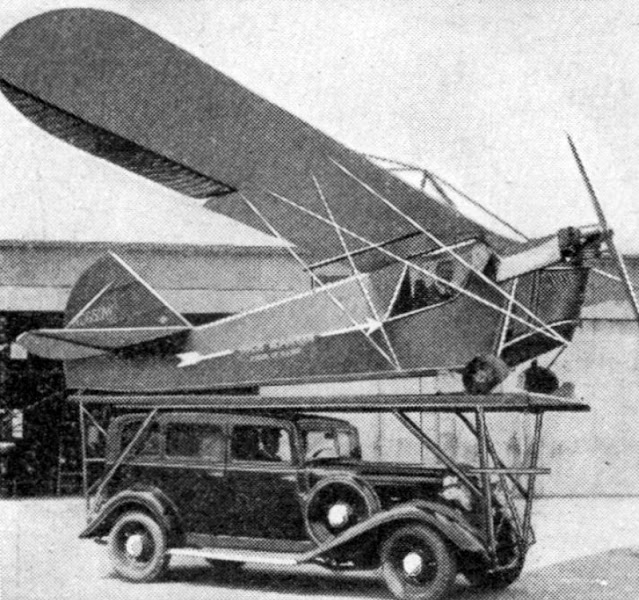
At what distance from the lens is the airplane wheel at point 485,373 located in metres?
7.83

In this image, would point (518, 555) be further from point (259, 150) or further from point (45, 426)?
point (45, 426)

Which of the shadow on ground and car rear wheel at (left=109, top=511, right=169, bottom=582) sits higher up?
car rear wheel at (left=109, top=511, right=169, bottom=582)

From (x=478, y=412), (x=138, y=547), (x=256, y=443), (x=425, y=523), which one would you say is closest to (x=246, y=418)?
(x=256, y=443)

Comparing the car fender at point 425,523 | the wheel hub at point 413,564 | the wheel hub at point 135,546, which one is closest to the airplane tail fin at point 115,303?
the wheel hub at point 135,546

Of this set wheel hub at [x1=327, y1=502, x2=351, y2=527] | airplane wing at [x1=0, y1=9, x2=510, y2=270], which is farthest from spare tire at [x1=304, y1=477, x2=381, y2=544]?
airplane wing at [x1=0, y1=9, x2=510, y2=270]

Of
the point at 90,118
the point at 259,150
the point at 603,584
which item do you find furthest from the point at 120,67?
the point at 603,584

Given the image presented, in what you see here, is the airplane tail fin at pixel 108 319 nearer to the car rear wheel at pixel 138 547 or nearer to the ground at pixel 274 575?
the car rear wheel at pixel 138 547

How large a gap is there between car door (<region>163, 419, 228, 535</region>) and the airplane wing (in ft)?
7.48

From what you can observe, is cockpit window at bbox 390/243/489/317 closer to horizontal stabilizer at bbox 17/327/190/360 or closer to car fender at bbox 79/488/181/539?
horizontal stabilizer at bbox 17/327/190/360

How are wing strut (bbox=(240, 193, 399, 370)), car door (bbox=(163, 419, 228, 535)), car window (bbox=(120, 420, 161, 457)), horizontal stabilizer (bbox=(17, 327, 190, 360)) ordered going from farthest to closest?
horizontal stabilizer (bbox=(17, 327, 190, 360)) < car window (bbox=(120, 420, 161, 457)) < wing strut (bbox=(240, 193, 399, 370)) < car door (bbox=(163, 419, 228, 535))

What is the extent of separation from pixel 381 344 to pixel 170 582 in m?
3.00

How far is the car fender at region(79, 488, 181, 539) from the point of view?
853 cm

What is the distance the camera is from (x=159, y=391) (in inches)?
398

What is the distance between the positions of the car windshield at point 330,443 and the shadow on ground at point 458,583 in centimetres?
121
